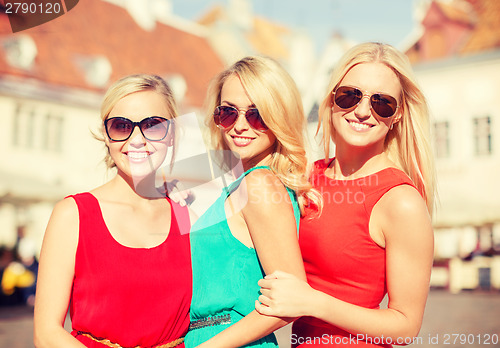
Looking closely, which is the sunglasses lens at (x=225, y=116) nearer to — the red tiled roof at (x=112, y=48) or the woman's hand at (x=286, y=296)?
the woman's hand at (x=286, y=296)

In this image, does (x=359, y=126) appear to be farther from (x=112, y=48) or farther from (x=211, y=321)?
(x=112, y=48)

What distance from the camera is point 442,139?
24125 mm

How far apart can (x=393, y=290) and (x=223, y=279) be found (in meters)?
0.73

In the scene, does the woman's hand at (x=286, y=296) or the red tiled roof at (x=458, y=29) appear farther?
the red tiled roof at (x=458, y=29)

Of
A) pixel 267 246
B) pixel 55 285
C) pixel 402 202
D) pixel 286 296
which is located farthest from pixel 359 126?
pixel 55 285

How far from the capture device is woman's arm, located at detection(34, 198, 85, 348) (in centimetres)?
227

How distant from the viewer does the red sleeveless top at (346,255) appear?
2309 mm

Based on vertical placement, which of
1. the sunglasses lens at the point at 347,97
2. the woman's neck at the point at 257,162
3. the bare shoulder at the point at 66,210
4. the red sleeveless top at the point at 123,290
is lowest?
the red sleeveless top at the point at 123,290

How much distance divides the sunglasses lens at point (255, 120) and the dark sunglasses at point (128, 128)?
0.44 m

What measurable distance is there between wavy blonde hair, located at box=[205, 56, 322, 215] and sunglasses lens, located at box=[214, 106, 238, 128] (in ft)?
0.39

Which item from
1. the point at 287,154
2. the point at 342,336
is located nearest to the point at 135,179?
the point at 287,154

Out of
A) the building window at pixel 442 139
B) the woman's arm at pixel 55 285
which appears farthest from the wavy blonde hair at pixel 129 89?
the building window at pixel 442 139

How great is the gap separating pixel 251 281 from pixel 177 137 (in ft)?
2.97

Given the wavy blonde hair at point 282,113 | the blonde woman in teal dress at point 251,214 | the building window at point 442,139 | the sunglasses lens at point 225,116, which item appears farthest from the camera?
the building window at point 442,139
